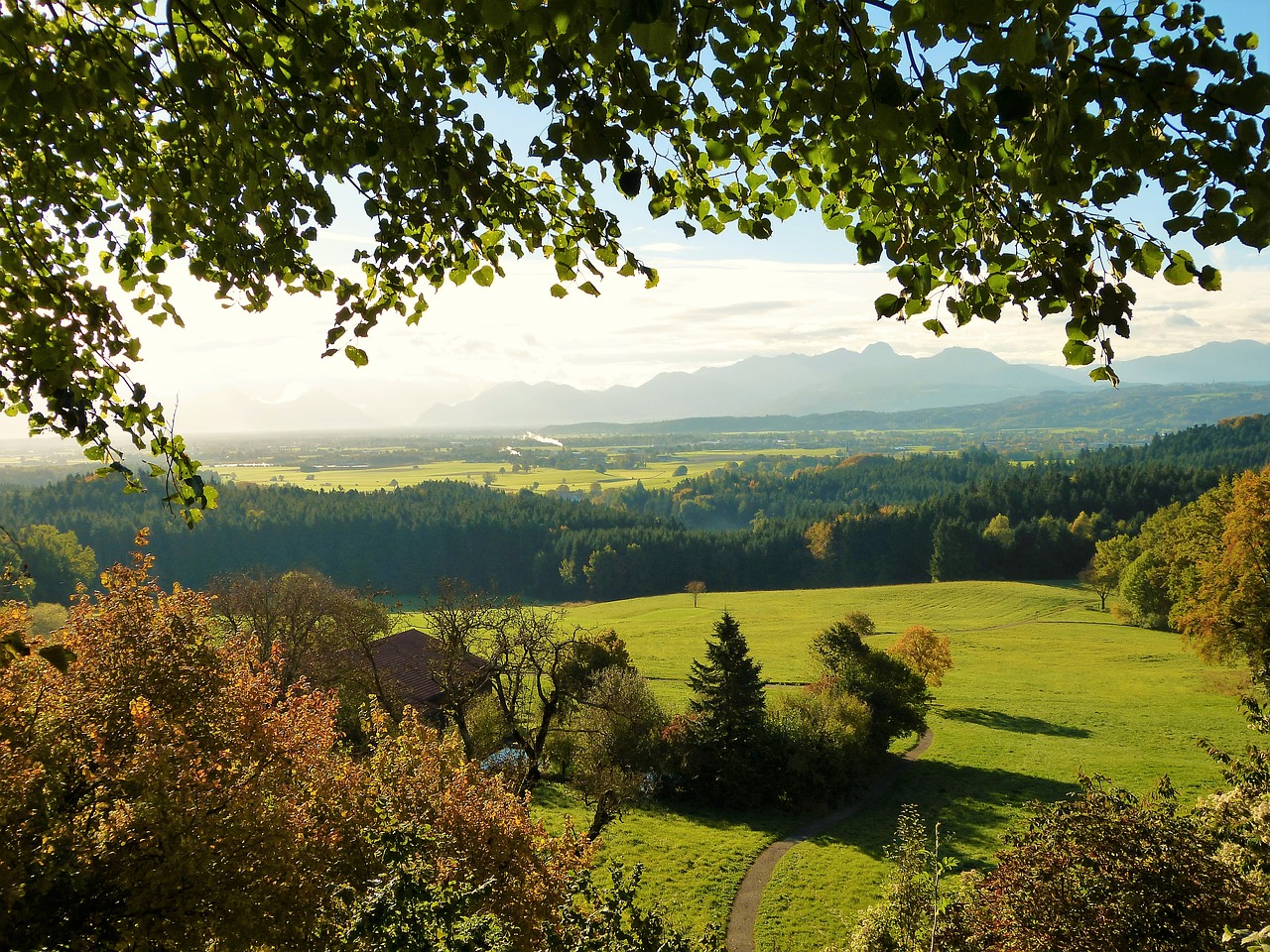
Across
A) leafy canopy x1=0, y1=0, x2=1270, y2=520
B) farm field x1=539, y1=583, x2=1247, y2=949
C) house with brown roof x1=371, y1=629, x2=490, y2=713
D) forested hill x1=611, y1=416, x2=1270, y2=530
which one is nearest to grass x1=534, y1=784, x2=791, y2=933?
farm field x1=539, y1=583, x2=1247, y2=949

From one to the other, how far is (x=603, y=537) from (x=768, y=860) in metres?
70.1

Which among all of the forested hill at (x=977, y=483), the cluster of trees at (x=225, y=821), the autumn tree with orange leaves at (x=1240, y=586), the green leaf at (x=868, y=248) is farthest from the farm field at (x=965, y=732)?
the forested hill at (x=977, y=483)

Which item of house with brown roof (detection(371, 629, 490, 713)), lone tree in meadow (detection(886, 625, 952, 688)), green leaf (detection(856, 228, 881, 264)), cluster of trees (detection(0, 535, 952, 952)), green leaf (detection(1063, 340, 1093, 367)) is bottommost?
lone tree in meadow (detection(886, 625, 952, 688))

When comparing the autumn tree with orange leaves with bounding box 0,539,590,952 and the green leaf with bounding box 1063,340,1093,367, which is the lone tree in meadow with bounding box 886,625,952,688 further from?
the green leaf with bounding box 1063,340,1093,367

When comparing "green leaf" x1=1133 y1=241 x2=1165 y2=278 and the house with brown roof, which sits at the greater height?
"green leaf" x1=1133 y1=241 x2=1165 y2=278

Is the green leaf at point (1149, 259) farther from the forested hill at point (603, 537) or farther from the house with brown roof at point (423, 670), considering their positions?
the forested hill at point (603, 537)

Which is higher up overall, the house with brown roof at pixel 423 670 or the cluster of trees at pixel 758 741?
the house with brown roof at pixel 423 670

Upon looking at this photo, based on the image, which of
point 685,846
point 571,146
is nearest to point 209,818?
point 571,146

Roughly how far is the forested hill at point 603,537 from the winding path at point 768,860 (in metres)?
56.4

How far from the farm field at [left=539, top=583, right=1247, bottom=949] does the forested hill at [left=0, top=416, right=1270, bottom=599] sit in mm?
21944

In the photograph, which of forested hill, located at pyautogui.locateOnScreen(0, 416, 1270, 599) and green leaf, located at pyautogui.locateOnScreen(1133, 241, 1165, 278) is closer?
green leaf, located at pyautogui.locateOnScreen(1133, 241, 1165, 278)

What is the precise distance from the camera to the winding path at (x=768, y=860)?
1820 centimetres

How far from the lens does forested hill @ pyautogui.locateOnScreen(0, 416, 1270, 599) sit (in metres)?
83.7

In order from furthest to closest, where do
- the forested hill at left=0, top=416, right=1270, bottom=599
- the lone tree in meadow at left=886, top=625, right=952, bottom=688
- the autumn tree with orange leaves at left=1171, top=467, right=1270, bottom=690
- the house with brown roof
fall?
the forested hill at left=0, top=416, right=1270, bottom=599 < the lone tree in meadow at left=886, top=625, right=952, bottom=688 < the autumn tree with orange leaves at left=1171, top=467, right=1270, bottom=690 < the house with brown roof
